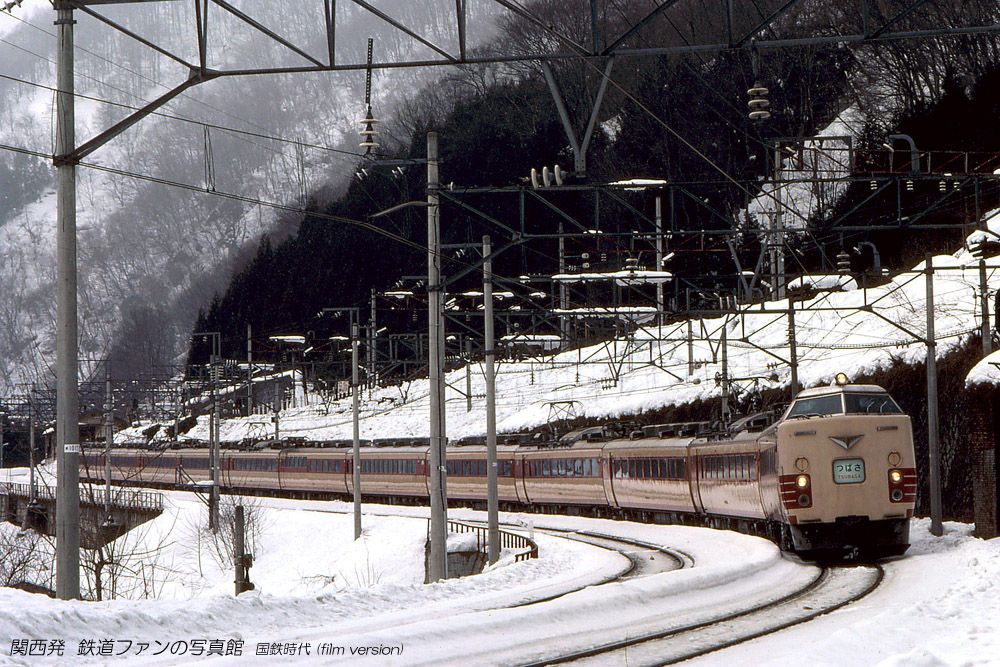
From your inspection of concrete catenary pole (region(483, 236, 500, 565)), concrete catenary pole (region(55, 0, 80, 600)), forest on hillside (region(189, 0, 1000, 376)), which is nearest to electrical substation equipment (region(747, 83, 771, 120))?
forest on hillside (region(189, 0, 1000, 376))

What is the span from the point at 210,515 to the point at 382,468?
763 centimetres

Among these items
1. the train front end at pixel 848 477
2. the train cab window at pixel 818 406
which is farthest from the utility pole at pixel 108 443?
the train front end at pixel 848 477

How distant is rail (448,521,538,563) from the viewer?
1033 inches

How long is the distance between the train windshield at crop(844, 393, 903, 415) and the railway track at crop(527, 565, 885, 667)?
4120 millimetres

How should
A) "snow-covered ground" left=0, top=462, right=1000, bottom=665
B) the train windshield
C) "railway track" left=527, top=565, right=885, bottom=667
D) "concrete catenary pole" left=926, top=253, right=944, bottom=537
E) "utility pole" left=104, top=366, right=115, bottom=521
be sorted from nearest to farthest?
"snow-covered ground" left=0, top=462, right=1000, bottom=665
"railway track" left=527, top=565, right=885, bottom=667
the train windshield
"concrete catenary pole" left=926, top=253, right=944, bottom=537
"utility pole" left=104, top=366, right=115, bottom=521

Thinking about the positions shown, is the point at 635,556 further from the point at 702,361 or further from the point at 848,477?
the point at 702,361

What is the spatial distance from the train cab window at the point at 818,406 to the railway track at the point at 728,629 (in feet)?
13.5

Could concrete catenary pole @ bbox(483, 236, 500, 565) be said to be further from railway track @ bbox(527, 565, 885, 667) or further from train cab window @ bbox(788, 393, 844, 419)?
railway track @ bbox(527, 565, 885, 667)

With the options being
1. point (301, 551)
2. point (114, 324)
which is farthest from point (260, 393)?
point (114, 324)

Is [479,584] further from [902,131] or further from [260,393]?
[260,393]

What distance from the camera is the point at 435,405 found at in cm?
2516

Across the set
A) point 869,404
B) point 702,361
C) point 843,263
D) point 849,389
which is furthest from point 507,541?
point 843,263

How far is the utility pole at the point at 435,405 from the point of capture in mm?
24250

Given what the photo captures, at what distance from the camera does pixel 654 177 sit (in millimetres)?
73562
